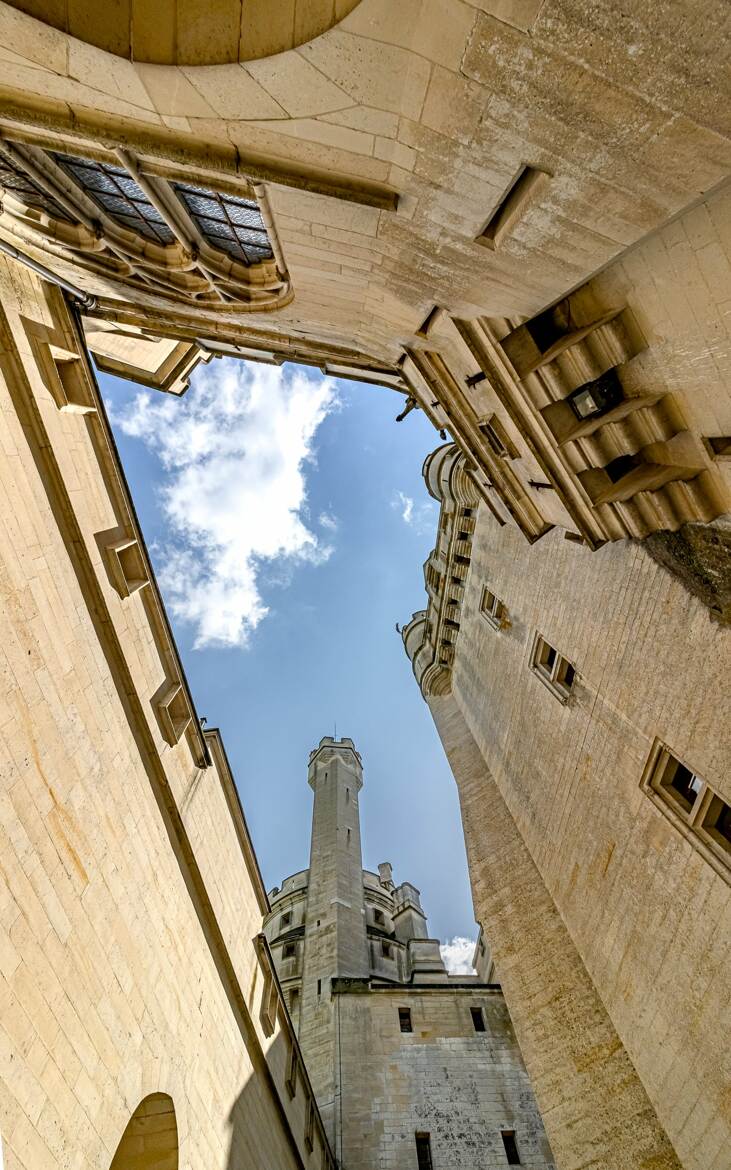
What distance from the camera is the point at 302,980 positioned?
2195 cm

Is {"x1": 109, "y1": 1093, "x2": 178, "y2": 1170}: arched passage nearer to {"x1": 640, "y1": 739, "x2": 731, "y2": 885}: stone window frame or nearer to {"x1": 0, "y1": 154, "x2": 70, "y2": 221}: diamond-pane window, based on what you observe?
{"x1": 640, "y1": 739, "x2": 731, "y2": 885}: stone window frame

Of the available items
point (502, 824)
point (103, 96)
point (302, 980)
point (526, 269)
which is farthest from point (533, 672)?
point (302, 980)

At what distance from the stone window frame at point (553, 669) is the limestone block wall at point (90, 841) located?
666 centimetres

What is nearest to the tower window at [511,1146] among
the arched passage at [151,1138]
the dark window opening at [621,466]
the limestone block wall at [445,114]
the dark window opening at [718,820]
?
the arched passage at [151,1138]

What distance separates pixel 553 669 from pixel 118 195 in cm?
1023

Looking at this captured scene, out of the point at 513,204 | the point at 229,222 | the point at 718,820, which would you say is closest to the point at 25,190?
the point at 229,222

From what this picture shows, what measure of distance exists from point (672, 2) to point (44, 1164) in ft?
28.6

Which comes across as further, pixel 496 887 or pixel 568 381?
pixel 496 887

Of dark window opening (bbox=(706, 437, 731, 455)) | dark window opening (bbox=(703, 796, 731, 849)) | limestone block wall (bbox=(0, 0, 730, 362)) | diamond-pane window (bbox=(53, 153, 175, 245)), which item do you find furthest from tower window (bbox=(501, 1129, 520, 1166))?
diamond-pane window (bbox=(53, 153, 175, 245))

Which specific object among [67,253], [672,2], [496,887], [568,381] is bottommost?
[672,2]

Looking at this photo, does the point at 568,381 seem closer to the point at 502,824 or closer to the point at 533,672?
the point at 533,672

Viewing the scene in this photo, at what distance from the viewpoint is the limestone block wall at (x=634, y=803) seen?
5996 mm

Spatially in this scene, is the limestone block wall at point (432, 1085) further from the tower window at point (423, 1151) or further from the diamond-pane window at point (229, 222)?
the diamond-pane window at point (229, 222)

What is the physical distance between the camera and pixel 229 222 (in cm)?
681
